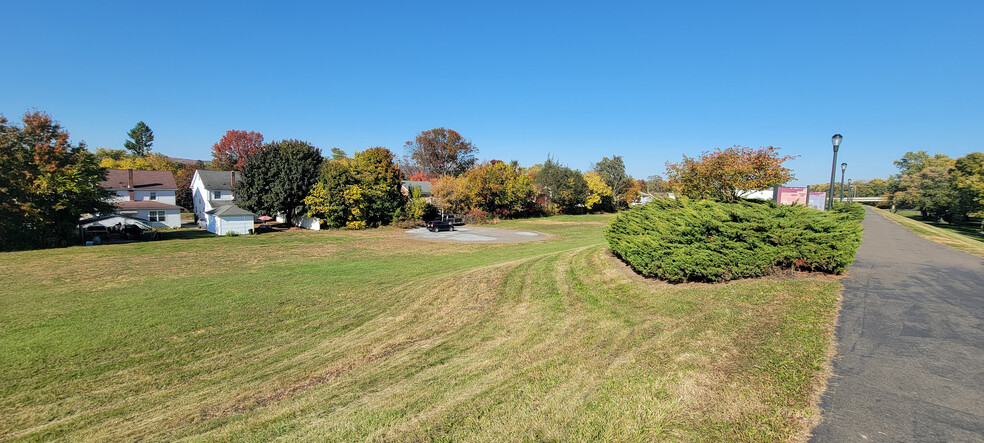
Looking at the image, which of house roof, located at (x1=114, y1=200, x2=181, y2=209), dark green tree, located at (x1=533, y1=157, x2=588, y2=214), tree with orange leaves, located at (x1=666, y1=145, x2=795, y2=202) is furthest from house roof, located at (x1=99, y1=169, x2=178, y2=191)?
tree with orange leaves, located at (x1=666, y1=145, x2=795, y2=202)

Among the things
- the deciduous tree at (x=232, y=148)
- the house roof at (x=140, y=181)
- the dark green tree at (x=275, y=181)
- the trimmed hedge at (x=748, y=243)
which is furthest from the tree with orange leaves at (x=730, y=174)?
the deciduous tree at (x=232, y=148)

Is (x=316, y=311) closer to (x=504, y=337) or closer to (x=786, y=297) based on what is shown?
(x=504, y=337)

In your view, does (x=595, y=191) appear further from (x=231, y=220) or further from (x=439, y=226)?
(x=231, y=220)

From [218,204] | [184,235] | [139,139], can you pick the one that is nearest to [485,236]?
[184,235]

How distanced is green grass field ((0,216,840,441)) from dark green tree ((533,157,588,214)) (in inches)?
1850

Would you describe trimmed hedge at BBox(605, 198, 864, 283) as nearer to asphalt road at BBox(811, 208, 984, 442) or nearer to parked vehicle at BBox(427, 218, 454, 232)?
asphalt road at BBox(811, 208, 984, 442)

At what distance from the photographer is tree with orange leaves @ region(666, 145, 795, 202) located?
1475 centimetres

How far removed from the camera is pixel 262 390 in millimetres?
5594

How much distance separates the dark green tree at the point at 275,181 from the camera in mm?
37000

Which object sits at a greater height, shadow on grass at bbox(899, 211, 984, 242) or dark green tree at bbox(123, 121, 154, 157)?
dark green tree at bbox(123, 121, 154, 157)

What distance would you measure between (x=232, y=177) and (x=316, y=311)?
43.5 m

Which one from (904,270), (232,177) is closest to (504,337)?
(904,270)

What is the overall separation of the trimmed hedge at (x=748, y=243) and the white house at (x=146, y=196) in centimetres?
4629

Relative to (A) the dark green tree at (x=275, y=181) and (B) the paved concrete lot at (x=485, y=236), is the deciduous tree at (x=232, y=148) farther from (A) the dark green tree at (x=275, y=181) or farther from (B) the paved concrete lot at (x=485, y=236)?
(B) the paved concrete lot at (x=485, y=236)
